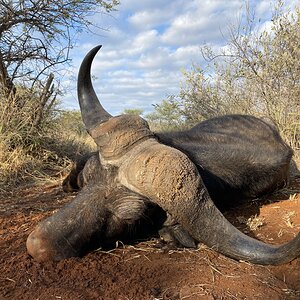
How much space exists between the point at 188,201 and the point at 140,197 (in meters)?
0.36

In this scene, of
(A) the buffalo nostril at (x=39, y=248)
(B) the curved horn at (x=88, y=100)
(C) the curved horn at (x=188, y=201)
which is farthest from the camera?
(B) the curved horn at (x=88, y=100)

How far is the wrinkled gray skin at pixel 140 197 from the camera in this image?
2457mm

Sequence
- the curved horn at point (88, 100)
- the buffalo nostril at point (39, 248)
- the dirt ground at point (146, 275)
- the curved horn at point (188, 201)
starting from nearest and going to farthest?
the dirt ground at point (146, 275) < the curved horn at point (188, 201) < the buffalo nostril at point (39, 248) < the curved horn at point (88, 100)

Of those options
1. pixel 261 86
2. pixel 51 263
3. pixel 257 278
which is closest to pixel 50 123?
pixel 261 86

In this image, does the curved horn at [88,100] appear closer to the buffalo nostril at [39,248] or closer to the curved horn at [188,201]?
the curved horn at [188,201]

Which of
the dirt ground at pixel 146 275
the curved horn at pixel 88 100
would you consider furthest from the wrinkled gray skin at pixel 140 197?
the dirt ground at pixel 146 275

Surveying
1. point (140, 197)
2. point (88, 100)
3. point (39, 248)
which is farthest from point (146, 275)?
point (88, 100)

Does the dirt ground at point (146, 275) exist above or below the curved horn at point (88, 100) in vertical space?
below

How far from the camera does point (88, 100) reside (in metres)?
3.29

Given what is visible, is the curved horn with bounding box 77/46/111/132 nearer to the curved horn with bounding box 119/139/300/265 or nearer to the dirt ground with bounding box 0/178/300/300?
the curved horn with bounding box 119/139/300/265

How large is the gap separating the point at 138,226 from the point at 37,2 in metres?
7.07

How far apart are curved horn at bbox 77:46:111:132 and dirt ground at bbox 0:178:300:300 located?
984 mm

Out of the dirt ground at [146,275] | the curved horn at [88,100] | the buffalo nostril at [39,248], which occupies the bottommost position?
the dirt ground at [146,275]

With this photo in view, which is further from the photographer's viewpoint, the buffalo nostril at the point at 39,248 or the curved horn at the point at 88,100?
the curved horn at the point at 88,100
